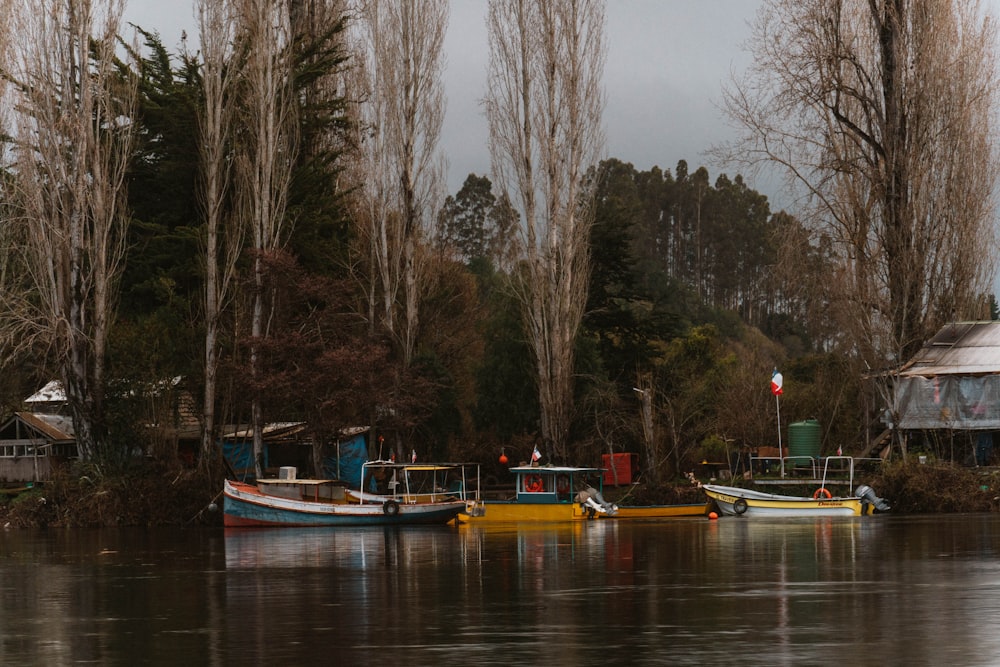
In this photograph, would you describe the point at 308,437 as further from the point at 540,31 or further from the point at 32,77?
the point at 540,31

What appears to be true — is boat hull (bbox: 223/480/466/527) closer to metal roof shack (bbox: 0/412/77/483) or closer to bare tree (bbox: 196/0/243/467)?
bare tree (bbox: 196/0/243/467)

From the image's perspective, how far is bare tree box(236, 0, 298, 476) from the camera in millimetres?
44062

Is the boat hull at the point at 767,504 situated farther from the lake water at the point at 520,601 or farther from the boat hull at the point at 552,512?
the lake water at the point at 520,601

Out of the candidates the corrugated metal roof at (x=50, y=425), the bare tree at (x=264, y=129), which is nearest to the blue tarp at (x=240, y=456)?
the bare tree at (x=264, y=129)

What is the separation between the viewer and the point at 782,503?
40000mm

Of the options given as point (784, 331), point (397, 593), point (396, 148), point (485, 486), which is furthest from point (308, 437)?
point (784, 331)

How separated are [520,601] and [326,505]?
2263 centimetres

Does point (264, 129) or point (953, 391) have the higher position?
point (264, 129)

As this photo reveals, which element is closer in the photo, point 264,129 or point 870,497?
point 870,497

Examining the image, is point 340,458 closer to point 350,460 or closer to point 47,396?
point 350,460

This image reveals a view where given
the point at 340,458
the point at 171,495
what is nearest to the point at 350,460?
the point at 340,458

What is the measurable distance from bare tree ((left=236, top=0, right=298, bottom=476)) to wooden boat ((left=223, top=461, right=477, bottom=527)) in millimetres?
4461

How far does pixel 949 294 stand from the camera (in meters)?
46.4

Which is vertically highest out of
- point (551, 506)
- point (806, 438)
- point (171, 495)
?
point (806, 438)
